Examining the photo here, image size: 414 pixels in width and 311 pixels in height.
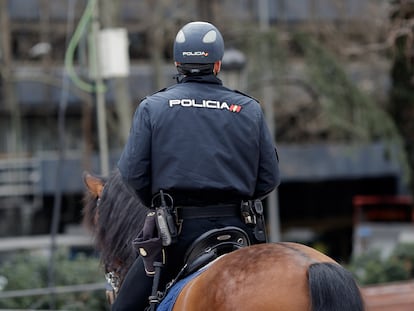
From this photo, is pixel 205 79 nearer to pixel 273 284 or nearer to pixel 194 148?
pixel 194 148

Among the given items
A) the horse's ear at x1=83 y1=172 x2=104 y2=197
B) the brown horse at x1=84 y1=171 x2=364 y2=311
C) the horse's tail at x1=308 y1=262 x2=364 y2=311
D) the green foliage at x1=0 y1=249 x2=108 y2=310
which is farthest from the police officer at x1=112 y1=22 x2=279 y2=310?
the green foliage at x1=0 y1=249 x2=108 y2=310

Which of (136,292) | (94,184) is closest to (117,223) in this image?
(94,184)

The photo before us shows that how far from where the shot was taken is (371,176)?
3319 cm

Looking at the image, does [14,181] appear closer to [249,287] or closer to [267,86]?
[267,86]

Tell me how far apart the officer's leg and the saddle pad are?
21 centimetres

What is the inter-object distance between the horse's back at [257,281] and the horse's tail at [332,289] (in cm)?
4

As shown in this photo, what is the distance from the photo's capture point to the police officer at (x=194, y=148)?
4824mm

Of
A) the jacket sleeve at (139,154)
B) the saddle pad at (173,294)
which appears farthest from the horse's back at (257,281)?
the jacket sleeve at (139,154)

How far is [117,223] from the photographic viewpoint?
5.62m

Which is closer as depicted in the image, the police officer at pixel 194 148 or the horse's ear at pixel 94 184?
the police officer at pixel 194 148

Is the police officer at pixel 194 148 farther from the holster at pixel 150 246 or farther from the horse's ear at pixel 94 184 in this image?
the horse's ear at pixel 94 184

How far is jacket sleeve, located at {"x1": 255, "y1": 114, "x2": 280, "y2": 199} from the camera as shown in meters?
5.09

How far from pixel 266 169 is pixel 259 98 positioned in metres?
16.3

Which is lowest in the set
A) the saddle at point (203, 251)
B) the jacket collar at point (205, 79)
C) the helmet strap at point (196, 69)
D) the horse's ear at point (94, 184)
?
the saddle at point (203, 251)
